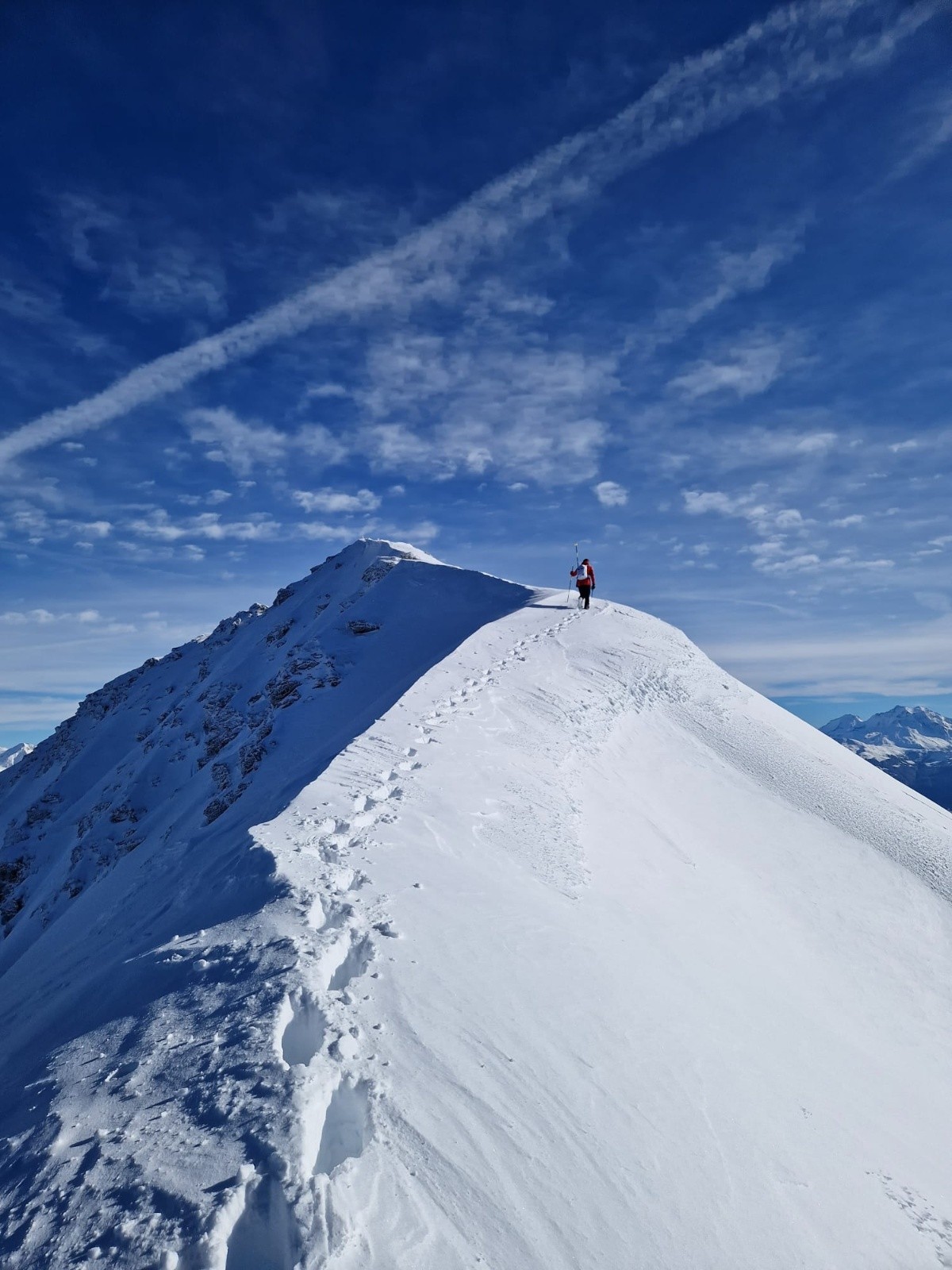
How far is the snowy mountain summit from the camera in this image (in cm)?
462

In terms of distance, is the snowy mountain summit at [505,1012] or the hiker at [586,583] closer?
the snowy mountain summit at [505,1012]

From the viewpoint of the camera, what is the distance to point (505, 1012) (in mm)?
6863

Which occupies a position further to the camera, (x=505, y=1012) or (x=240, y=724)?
(x=240, y=724)

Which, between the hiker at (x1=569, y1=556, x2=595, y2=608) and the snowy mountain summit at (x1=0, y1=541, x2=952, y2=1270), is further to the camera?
the hiker at (x1=569, y1=556, x2=595, y2=608)

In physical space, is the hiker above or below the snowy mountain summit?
above

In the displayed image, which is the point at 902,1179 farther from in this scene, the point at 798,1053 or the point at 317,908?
the point at 317,908

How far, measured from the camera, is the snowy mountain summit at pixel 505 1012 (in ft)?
15.1

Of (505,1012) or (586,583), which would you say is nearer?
(505,1012)

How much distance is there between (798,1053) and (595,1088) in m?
4.11

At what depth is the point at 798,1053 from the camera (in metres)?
8.59

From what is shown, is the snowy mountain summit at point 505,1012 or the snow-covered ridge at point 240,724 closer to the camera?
the snowy mountain summit at point 505,1012

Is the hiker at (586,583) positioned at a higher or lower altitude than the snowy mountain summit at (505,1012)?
higher

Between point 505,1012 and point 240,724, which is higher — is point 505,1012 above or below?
below

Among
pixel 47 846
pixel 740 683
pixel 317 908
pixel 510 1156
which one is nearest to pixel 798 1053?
pixel 510 1156
